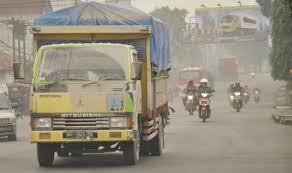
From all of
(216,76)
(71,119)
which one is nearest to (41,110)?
(71,119)

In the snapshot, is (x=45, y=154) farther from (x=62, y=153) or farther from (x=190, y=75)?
(x=190, y=75)

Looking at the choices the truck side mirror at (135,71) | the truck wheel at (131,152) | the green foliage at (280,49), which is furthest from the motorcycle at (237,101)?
the truck side mirror at (135,71)

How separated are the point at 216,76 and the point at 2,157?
118 m

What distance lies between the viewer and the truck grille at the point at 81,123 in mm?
16562

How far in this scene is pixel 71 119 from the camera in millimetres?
16547

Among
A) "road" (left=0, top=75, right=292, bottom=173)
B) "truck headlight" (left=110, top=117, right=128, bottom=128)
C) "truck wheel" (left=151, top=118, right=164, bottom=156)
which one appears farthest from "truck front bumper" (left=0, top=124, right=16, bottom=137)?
"truck headlight" (left=110, top=117, right=128, bottom=128)

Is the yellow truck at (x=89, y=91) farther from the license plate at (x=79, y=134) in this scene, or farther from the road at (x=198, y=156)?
the road at (x=198, y=156)

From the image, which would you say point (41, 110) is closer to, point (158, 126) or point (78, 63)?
point (78, 63)

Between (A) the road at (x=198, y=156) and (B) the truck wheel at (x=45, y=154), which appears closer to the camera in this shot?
(A) the road at (x=198, y=156)

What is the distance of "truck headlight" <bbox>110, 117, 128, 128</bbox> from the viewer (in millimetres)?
16578

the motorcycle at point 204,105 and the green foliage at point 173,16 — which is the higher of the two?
the green foliage at point 173,16

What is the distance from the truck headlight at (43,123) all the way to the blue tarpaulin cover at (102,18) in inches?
125

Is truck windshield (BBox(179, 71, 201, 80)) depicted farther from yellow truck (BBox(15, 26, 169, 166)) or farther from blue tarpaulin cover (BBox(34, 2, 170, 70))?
yellow truck (BBox(15, 26, 169, 166))

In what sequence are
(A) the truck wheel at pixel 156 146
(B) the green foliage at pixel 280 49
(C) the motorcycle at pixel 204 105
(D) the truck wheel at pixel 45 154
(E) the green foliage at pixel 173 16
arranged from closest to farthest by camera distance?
(D) the truck wheel at pixel 45 154
(A) the truck wheel at pixel 156 146
(C) the motorcycle at pixel 204 105
(B) the green foliage at pixel 280 49
(E) the green foliage at pixel 173 16
